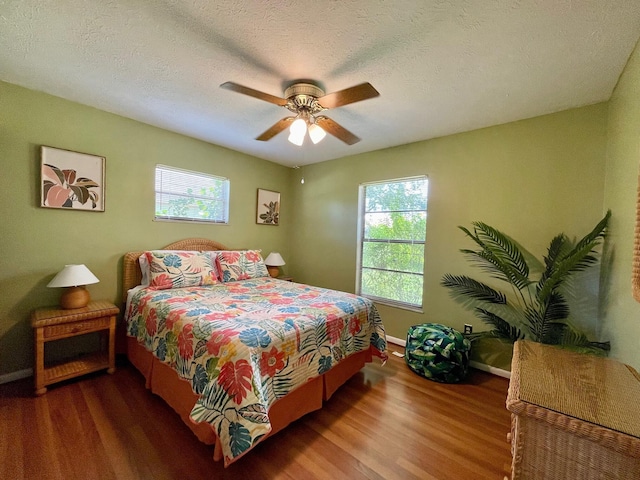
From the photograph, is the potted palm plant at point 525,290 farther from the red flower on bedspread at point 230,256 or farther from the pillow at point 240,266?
the red flower on bedspread at point 230,256

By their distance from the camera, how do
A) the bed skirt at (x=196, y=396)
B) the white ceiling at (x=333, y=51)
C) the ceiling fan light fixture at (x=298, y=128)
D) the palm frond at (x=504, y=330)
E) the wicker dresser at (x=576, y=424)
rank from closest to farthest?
the wicker dresser at (x=576, y=424) → the white ceiling at (x=333, y=51) → the bed skirt at (x=196, y=396) → the ceiling fan light fixture at (x=298, y=128) → the palm frond at (x=504, y=330)

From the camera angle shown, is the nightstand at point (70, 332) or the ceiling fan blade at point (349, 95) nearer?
A: the ceiling fan blade at point (349, 95)

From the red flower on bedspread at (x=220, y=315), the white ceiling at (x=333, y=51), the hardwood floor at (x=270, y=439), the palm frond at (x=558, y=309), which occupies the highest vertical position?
the white ceiling at (x=333, y=51)

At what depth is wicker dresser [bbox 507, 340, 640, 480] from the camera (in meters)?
0.86

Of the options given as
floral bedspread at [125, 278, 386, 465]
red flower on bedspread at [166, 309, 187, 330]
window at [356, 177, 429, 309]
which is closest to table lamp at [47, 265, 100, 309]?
floral bedspread at [125, 278, 386, 465]

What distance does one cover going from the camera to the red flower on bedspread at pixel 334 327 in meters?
1.90

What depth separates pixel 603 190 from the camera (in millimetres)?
2004

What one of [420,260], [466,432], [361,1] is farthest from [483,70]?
[466,432]

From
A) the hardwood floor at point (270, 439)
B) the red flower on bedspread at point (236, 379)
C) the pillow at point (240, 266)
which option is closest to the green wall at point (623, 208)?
the hardwood floor at point (270, 439)

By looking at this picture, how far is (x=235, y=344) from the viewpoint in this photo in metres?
1.40

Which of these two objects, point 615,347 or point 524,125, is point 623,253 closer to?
point 615,347

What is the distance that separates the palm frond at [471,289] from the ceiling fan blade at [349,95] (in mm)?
Answer: 1977

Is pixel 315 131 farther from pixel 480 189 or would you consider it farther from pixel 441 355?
pixel 441 355

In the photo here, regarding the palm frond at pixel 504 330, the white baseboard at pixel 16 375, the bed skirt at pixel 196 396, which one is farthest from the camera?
the palm frond at pixel 504 330
